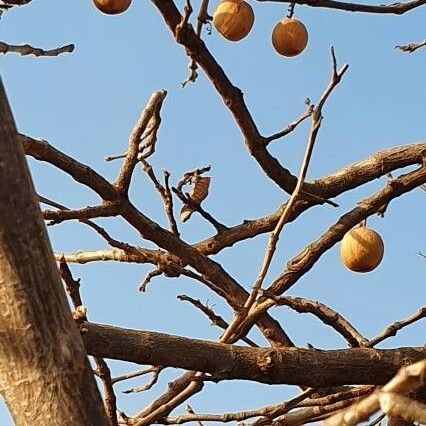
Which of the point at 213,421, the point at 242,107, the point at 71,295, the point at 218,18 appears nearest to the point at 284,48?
the point at 218,18

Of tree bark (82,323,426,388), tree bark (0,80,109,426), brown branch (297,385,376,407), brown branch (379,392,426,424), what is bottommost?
brown branch (379,392,426,424)

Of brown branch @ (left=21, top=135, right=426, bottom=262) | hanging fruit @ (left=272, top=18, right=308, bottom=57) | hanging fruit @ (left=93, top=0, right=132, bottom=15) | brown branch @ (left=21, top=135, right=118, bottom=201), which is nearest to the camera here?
brown branch @ (left=21, top=135, right=118, bottom=201)

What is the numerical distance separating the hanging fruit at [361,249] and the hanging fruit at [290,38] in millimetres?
584

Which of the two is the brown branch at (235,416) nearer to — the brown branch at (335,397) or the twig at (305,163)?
the brown branch at (335,397)

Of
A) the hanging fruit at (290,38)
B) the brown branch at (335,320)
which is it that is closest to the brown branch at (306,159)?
the brown branch at (335,320)

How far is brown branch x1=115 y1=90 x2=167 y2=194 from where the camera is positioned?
4.75 ft

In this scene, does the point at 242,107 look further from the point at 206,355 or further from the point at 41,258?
the point at 41,258

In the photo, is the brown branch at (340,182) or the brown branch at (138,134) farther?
the brown branch at (340,182)

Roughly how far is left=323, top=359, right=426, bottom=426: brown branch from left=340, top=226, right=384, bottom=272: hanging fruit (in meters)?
1.62

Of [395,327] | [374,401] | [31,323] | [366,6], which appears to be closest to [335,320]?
[395,327]

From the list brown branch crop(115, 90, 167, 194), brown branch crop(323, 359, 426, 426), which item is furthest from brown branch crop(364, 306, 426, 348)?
brown branch crop(323, 359, 426, 426)

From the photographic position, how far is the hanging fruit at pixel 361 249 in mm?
2016

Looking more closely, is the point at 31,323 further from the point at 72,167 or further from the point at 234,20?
the point at 234,20

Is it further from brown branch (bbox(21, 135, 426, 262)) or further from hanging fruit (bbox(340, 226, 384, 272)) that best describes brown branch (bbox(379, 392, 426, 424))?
hanging fruit (bbox(340, 226, 384, 272))
